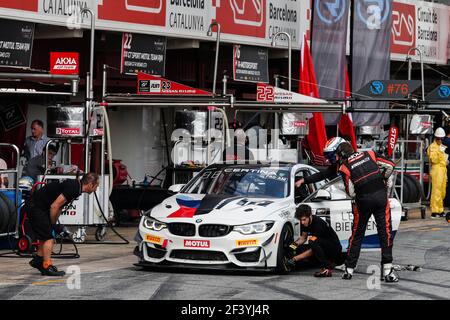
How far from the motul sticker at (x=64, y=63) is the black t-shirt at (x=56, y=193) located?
374cm

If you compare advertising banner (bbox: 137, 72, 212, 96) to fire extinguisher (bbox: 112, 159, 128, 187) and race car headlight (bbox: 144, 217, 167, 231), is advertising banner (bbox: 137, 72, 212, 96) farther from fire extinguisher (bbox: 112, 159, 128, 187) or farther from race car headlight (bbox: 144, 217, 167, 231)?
fire extinguisher (bbox: 112, 159, 128, 187)

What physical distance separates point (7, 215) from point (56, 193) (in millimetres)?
2614

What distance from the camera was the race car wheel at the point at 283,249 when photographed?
13852 mm

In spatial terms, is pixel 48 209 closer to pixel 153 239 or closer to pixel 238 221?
pixel 153 239

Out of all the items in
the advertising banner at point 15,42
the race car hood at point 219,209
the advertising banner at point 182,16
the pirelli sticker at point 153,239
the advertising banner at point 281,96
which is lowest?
the pirelli sticker at point 153,239

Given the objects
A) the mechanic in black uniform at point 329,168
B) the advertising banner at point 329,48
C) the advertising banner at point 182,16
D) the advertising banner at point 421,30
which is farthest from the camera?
the advertising banner at point 421,30

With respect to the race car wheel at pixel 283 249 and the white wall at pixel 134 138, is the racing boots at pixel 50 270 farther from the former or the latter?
the white wall at pixel 134 138

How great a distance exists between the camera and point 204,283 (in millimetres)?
13000

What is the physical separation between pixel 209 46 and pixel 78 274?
1174 centimetres

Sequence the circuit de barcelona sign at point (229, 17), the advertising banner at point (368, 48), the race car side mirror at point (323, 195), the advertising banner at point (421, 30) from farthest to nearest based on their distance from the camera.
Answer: the advertising banner at point (421, 30)
the advertising banner at point (368, 48)
the circuit de barcelona sign at point (229, 17)
the race car side mirror at point (323, 195)

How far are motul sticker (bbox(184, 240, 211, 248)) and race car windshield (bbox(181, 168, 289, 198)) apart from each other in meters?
1.34

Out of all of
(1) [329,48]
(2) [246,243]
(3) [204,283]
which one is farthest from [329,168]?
(1) [329,48]

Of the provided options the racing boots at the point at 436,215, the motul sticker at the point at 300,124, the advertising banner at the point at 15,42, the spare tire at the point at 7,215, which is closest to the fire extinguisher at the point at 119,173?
the motul sticker at the point at 300,124
